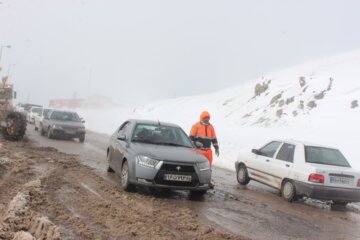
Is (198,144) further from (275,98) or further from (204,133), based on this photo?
(275,98)

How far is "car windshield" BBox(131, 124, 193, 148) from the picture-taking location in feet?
31.8

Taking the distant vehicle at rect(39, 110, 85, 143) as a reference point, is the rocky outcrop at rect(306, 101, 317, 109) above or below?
above

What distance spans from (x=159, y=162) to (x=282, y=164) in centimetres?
349

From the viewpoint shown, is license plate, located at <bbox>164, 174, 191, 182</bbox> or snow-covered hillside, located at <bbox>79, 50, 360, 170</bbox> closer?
license plate, located at <bbox>164, 174, 191, 182</bbox>

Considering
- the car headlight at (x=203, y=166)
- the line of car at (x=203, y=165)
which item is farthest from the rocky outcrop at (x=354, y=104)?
the car headlight at (x=203, y=166)

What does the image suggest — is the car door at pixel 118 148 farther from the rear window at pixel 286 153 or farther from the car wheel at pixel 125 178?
the rear window at pixel 286 153

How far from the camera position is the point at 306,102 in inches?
1414

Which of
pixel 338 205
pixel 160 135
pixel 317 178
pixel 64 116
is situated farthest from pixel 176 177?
pixel 64 116

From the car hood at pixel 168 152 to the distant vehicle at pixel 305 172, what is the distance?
7.62ft

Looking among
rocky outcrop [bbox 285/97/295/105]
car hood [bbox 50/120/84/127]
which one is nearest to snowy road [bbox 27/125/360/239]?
car hood [bbox 50/120/84/127]

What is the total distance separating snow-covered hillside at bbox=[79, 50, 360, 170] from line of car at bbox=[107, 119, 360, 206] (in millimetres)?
5985

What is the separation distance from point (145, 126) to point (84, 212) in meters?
3.58

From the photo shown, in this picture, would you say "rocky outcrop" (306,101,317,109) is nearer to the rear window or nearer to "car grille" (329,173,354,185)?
the rear window

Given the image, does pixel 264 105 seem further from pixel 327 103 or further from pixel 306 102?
pixel 327 103
